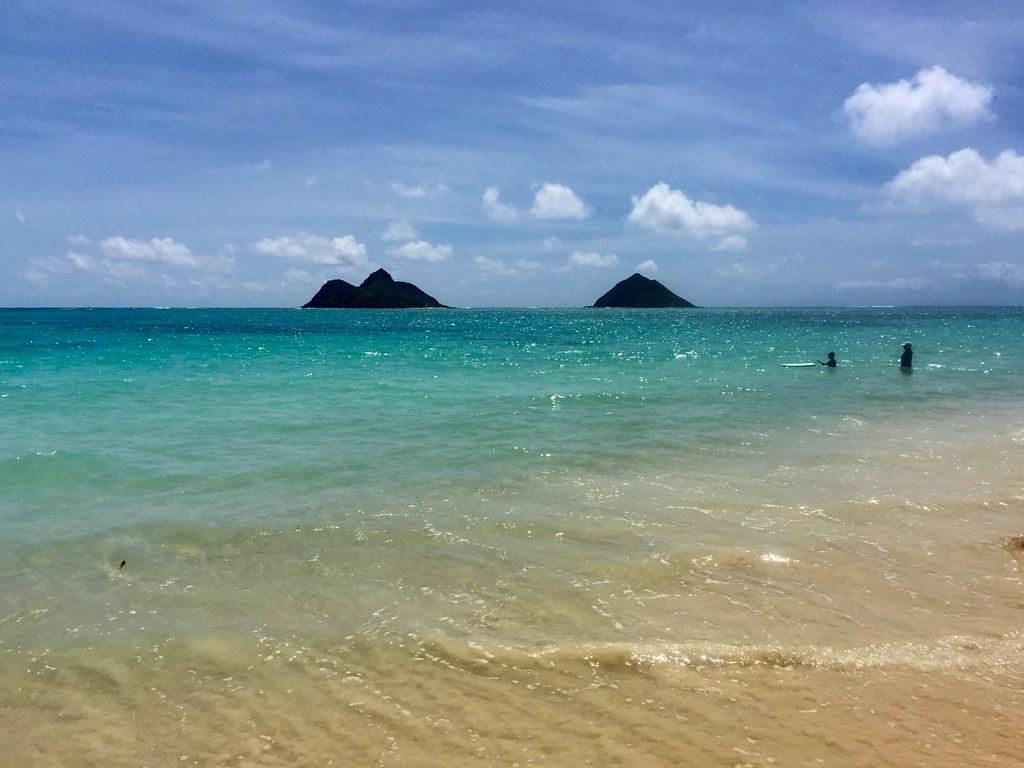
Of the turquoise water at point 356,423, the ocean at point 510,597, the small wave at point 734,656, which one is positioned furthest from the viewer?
the turquoise water at point 356,423

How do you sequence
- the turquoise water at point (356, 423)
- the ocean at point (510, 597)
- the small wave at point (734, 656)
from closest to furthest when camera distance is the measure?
the ocean at point (510, 597) < the small wave at point (734, 656) < the turquoise water at point (356, 423)

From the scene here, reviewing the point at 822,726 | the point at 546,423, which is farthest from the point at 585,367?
the point at 822,726

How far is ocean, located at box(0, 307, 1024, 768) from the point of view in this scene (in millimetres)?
4664

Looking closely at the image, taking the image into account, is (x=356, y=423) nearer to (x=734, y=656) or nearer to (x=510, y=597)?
(x=510, y=597)

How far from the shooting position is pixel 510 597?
6820 mm

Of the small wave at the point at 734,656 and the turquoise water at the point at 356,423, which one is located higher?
the turquoise water at the point at 356,423

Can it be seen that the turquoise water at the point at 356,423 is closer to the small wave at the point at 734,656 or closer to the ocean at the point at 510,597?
the ocean at the point at 510,597

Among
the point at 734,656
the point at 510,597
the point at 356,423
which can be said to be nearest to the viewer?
the point at 734,656

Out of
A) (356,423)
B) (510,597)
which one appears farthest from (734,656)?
(356,423)

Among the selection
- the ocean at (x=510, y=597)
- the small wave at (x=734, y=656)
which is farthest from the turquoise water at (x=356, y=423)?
the small wave at (x=734, y=656)

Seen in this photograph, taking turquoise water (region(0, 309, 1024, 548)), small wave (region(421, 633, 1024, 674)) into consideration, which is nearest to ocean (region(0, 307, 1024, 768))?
small wave (region(421, 633, 1024, 674))

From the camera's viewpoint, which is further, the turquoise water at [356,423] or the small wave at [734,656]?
the turquoise water at [356,423]

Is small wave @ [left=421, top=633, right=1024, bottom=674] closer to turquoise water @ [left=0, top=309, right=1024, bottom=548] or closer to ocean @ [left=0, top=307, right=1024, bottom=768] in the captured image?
ocean @ [left=0, top=307, right=1024, bottom=768]

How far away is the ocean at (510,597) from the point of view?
15.3 ft
